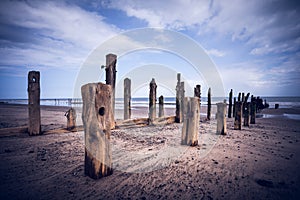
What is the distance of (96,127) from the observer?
8.19 feet

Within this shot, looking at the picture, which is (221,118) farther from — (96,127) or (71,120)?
(71,120)

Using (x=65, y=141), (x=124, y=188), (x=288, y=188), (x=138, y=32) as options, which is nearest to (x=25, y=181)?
(x=124, y=188)

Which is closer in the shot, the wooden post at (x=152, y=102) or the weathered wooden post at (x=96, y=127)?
the weathered wooden post at (x=96, y=127)

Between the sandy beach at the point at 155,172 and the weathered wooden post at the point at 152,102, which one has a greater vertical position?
the weathered wooden post at the point at 152,102

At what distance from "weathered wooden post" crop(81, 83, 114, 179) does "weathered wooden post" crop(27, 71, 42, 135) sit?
11.1ft

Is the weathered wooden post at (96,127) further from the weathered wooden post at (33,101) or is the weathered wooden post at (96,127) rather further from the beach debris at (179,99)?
the beach debris at (179,99)

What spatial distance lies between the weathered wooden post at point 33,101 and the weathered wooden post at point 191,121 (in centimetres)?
477

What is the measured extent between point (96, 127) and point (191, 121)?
277cm

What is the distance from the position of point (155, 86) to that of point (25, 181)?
19.5 ft

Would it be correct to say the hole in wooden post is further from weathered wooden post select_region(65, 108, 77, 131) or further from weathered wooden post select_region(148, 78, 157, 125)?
weathered wooden post select_region(148, 78, 157, 125)

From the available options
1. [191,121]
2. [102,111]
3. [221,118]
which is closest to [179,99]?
[221,118]

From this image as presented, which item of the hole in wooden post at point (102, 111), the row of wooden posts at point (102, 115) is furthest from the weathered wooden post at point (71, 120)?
the hole in wooden post at point (102, 111)

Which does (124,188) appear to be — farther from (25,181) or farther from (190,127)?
(190,127)

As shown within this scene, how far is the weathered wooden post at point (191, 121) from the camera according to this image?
4270 millimetres
